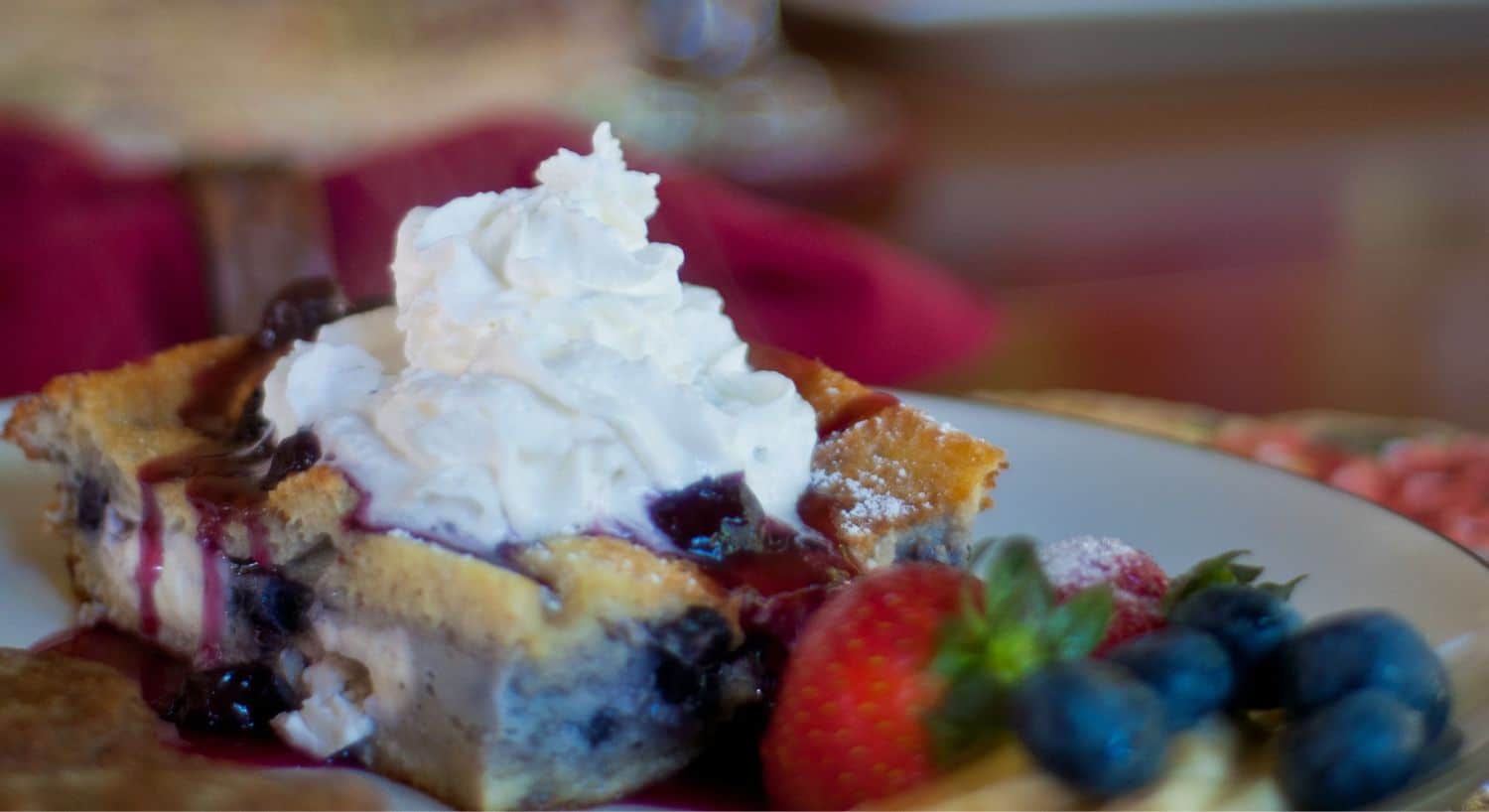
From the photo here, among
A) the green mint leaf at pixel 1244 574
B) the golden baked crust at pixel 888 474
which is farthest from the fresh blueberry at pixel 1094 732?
the golden baked crust at pixel 888 474

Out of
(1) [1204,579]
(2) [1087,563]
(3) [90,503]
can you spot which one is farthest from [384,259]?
(1) [1204,579]

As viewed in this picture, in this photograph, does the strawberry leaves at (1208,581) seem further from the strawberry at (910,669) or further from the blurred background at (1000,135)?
the blurred background at (1000,135)

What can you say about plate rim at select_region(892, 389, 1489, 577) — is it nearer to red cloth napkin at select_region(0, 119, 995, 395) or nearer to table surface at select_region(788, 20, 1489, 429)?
red cloth napkin at select_region(0, 119, 995, 395)

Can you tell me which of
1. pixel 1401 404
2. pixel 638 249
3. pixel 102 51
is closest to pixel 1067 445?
pixel 638 249

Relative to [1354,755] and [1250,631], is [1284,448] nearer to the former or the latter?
[1250,631]

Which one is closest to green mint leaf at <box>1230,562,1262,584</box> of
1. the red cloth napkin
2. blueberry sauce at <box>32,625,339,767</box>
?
blueberry sauce at <box>32,625,339,767</box>

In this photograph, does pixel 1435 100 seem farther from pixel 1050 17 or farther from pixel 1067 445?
pixel 1067 445
